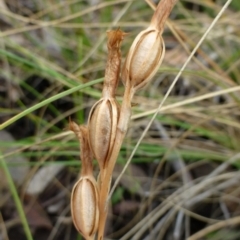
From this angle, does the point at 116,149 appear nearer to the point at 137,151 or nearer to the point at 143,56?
the point at 143,56

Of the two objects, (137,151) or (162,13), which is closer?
(162,13)

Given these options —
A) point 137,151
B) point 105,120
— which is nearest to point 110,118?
point 105,120

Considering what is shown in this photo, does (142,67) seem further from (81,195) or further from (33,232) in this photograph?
(33,232)

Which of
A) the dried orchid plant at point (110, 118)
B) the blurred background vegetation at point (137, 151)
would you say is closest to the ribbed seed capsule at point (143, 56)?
the dried orchid plant at point (110, 118)

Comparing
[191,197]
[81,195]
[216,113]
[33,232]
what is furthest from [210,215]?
[81,195]

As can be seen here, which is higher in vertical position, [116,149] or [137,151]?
[137,151]

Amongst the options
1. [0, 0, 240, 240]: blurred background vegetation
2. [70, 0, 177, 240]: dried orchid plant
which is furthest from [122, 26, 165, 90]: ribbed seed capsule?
[0, 0, 240, 240]: blurred background vegetation

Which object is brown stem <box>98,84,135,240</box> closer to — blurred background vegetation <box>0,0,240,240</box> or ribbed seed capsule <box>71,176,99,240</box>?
ribbed seed capsule <box>71,176,99,240</box>

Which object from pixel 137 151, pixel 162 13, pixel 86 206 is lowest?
pixel 86 206
